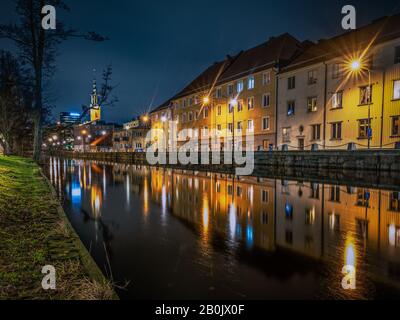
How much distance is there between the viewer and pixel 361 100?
101 ft

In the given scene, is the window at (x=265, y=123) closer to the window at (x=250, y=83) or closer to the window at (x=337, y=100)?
the window at (x=250, y=83)

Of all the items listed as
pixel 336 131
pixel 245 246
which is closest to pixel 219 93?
pixel 336 131

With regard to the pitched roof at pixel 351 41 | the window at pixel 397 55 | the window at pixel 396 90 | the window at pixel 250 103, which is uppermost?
the pitched roof at pixel 351 41

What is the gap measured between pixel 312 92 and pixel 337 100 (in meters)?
3.96

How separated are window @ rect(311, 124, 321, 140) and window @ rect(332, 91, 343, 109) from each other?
3.05 meters

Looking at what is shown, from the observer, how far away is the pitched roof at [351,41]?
30.3 meters

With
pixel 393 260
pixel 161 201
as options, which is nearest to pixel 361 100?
pixel 161 201

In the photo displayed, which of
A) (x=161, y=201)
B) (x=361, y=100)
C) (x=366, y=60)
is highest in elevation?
(x=366, y=60)

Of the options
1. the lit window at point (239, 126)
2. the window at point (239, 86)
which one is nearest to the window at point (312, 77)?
the window at point (239, 86)

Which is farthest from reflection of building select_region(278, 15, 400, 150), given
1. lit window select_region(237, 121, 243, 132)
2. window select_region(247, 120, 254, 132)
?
lit window select_region(237, 121, 243, 132)

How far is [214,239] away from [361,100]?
31017 mm
